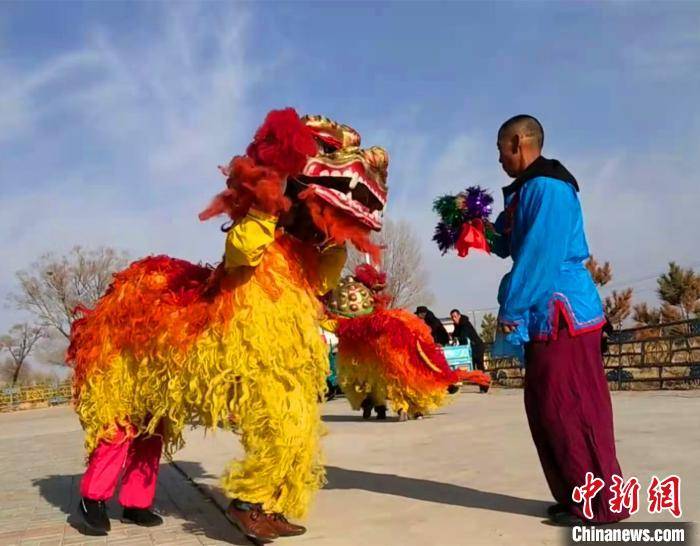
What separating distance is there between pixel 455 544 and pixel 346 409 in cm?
892

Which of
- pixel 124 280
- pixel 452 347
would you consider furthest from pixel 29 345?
pixel 124 280

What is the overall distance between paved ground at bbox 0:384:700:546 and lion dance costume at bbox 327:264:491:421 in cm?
38

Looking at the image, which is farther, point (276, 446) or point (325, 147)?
point (325, 147)

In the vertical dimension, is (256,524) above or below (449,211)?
below

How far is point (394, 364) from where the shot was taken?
816 cm

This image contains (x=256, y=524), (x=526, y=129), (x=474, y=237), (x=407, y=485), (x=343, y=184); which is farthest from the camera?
(x=407, y=485)

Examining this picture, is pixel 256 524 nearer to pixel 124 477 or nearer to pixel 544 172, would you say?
pixel 124 477

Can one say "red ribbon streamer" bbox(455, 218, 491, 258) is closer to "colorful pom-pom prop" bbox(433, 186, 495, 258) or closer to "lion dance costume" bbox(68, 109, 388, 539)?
"colorful pom-pom prop" bbox(433, 186, 495, 258)

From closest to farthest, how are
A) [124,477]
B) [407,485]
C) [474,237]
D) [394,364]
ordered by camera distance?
[474,237] < [124,477] < [407,485] < [394,364]

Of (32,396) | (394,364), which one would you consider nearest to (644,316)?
(394,364)

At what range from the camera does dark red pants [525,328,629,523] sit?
3.22 meters

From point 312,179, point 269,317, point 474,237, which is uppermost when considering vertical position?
point 312,179

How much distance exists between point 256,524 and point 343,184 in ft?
5.66

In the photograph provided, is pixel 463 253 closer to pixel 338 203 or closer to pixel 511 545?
pixel 338 203
